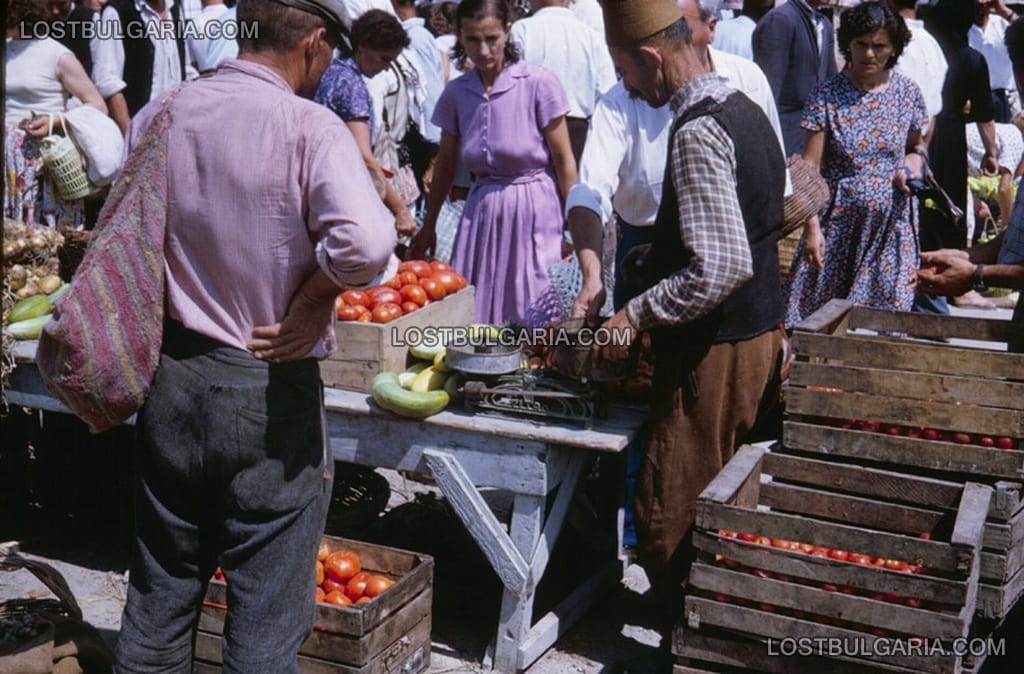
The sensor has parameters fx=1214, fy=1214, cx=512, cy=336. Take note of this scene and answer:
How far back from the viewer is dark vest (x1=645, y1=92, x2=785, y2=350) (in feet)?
12.4

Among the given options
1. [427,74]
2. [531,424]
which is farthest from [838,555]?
[427,74]

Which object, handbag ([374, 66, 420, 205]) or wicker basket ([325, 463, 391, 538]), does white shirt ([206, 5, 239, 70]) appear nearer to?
handbag ([374, 66, 420, 205])

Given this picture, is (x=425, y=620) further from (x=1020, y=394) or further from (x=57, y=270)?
(x=57, y=270)

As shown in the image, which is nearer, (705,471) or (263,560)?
(263,560)

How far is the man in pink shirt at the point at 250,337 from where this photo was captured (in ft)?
9.27

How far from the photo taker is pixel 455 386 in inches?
173

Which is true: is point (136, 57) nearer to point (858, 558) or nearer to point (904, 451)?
point (904, 451)

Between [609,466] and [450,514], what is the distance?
2.46 feet

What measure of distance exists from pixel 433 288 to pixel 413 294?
0.53 ft

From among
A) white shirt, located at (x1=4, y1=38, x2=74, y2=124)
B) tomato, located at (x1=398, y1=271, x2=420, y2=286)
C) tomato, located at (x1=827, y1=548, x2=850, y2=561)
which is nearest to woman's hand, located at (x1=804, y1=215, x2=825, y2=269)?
tomato, located at (x1=398, y1=271, x2=420, y2=286)

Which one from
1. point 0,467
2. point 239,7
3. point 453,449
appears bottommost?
point 0,467

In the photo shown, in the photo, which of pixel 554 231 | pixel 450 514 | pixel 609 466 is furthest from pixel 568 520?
pixel 554 231

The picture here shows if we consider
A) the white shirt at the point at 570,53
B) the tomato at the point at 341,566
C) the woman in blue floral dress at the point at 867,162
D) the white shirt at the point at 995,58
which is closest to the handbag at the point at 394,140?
the white shirt at the point at 570,53

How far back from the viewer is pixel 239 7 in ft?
9.60
